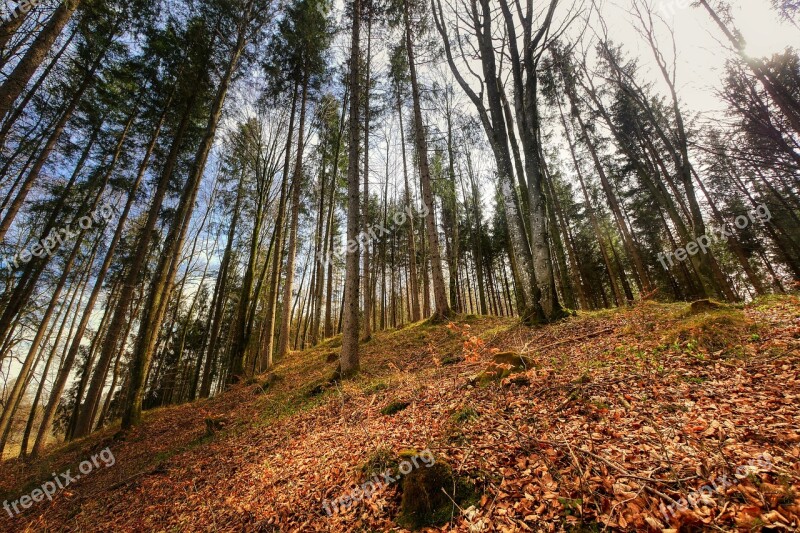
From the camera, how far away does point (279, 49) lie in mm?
13328

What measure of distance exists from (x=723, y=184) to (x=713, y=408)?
77.9ft

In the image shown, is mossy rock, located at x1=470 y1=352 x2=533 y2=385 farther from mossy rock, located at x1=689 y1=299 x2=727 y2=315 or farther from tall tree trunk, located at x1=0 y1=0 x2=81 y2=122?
tall tree trunk, located at x1=0 y1=0 x2=81 y2=122

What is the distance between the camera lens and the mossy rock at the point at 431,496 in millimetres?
2451

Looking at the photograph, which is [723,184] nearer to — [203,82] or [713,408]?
[713,408]

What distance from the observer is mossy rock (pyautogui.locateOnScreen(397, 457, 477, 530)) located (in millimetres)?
2451

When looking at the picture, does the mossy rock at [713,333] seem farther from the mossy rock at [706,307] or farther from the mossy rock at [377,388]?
the mossy rock at [377,388]

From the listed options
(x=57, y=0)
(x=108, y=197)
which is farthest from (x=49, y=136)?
(x=57, y=0)
